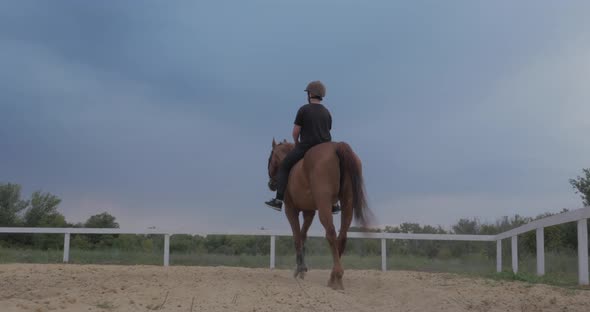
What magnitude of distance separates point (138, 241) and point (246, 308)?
43.0ft

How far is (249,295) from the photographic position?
6.41m

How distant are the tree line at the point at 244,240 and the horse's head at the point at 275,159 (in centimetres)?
581

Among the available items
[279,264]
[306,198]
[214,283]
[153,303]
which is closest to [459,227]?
[279,264]

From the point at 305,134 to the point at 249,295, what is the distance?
2954 mm

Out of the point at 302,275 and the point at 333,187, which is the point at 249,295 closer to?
the point at 333,187

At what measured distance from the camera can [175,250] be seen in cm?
1712

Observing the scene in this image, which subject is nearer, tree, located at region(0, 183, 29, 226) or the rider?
the rider

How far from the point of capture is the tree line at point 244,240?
51.8 ft

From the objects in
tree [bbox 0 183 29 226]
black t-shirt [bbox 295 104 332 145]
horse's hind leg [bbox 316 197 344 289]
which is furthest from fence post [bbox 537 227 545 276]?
tree [bbox 0 183 29 226]

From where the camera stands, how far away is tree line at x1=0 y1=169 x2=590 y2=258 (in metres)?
15.8

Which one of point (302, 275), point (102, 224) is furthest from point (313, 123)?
point (102, 224)

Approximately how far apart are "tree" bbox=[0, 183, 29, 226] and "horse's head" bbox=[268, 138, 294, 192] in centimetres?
1453

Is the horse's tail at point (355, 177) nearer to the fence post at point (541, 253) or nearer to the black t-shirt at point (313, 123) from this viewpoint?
the black t-shirt at point (313, 123)

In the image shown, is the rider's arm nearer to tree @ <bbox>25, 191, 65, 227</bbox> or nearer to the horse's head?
the horse's head
